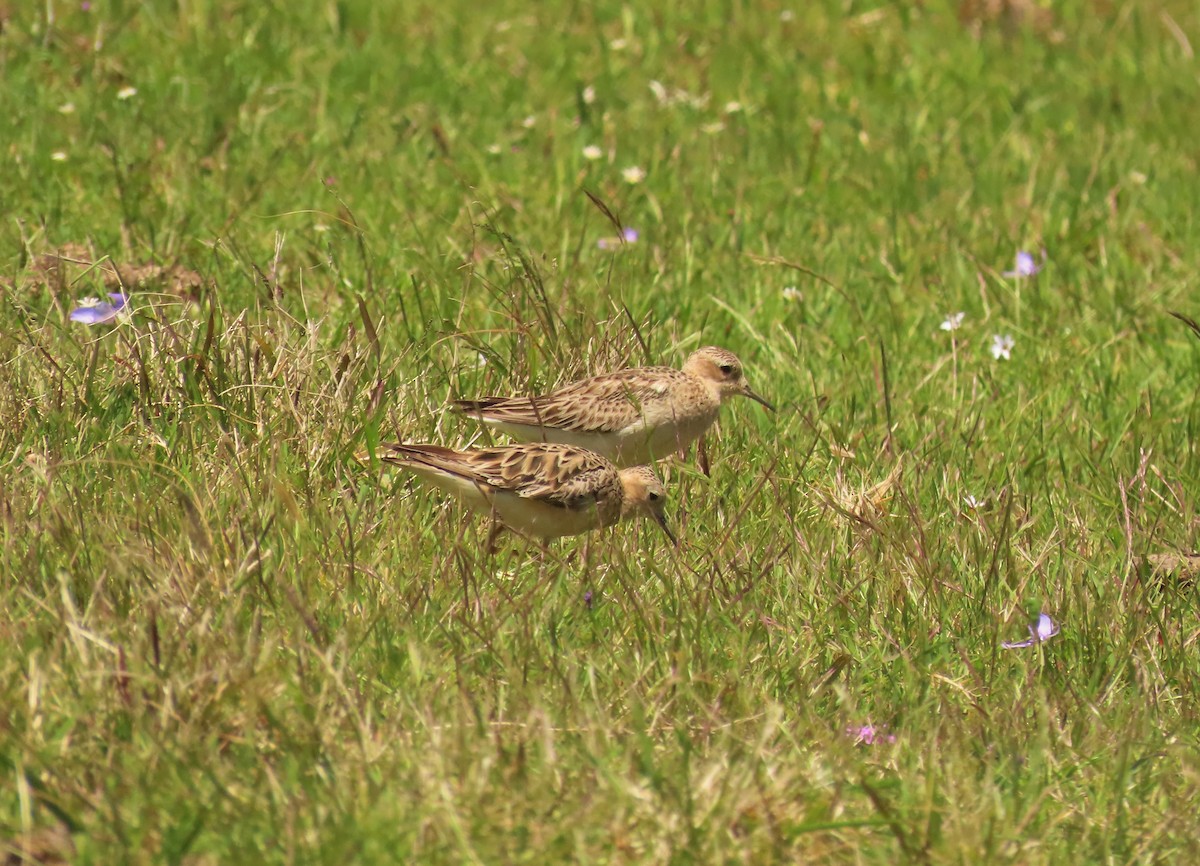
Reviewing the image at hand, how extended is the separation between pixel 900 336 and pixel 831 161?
6.40ft

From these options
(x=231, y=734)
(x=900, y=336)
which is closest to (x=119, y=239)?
(x=900, y=336)

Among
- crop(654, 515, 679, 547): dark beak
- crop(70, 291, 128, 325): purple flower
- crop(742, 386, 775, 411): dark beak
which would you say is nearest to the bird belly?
crop(654, 515, 679, 547): dark beak

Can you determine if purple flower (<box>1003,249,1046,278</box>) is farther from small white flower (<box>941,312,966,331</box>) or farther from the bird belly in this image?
the bird belly

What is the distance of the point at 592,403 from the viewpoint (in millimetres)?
6520

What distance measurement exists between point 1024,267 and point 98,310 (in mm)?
4145

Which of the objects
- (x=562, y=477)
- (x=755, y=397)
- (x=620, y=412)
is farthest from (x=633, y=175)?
(x=562, y=477)

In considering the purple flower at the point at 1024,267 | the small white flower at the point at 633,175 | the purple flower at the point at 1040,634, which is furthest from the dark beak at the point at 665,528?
the small white flower at the point at 633,175

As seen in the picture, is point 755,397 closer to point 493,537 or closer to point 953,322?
point 953,322

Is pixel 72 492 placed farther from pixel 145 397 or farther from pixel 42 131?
pixel 42 131

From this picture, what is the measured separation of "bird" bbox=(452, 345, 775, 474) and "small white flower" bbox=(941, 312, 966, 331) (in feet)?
4.88

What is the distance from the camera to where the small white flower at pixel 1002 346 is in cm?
780

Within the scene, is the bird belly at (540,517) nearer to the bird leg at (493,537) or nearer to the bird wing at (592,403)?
the bird leg at (493,537)

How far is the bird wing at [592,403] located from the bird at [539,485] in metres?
0.29

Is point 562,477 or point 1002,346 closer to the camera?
point 562,477
